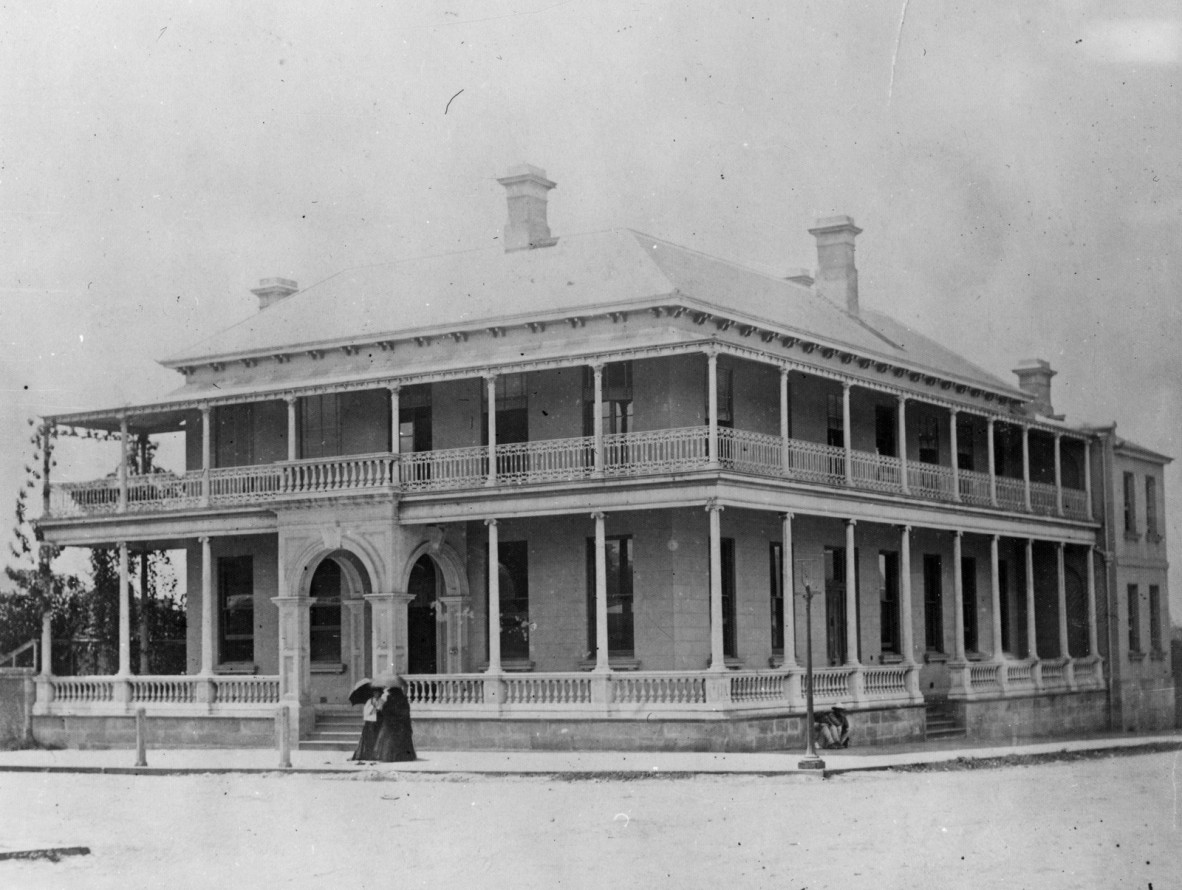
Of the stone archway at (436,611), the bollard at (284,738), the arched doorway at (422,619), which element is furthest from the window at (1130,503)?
the bollard at (284,738)

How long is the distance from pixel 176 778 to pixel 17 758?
505 cm

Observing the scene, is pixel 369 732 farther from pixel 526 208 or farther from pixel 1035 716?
pixel 1035 716

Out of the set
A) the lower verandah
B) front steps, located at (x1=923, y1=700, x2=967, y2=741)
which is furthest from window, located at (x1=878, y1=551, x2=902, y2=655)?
front steps, located at (x1=923, y1=700, x2=967, y2=741)

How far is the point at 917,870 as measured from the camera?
1358cm

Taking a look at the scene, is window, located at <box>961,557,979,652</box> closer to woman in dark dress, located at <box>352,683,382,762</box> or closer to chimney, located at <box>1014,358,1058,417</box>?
chimney, located at <box>1014,358,1058,417</box>

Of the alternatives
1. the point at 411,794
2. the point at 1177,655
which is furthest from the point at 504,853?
the point at 1177,655

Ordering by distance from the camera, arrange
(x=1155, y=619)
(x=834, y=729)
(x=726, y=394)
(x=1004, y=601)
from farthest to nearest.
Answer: (x=1155, y=619) < (x=1004, y=601) < (x=726, y=394) < (x=834, y=729)

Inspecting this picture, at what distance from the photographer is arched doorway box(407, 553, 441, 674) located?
3012cm

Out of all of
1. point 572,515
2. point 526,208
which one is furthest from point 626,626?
point 526,208

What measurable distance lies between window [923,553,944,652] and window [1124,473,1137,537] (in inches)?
235

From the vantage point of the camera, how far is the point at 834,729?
86.0ft

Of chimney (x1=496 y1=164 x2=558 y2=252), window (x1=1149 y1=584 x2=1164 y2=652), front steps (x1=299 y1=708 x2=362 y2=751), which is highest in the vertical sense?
chimney (x1=496 y1=164 x2=558 y2=252)

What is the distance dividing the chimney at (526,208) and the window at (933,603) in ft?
31.0

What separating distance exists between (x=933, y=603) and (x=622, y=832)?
751 inches
